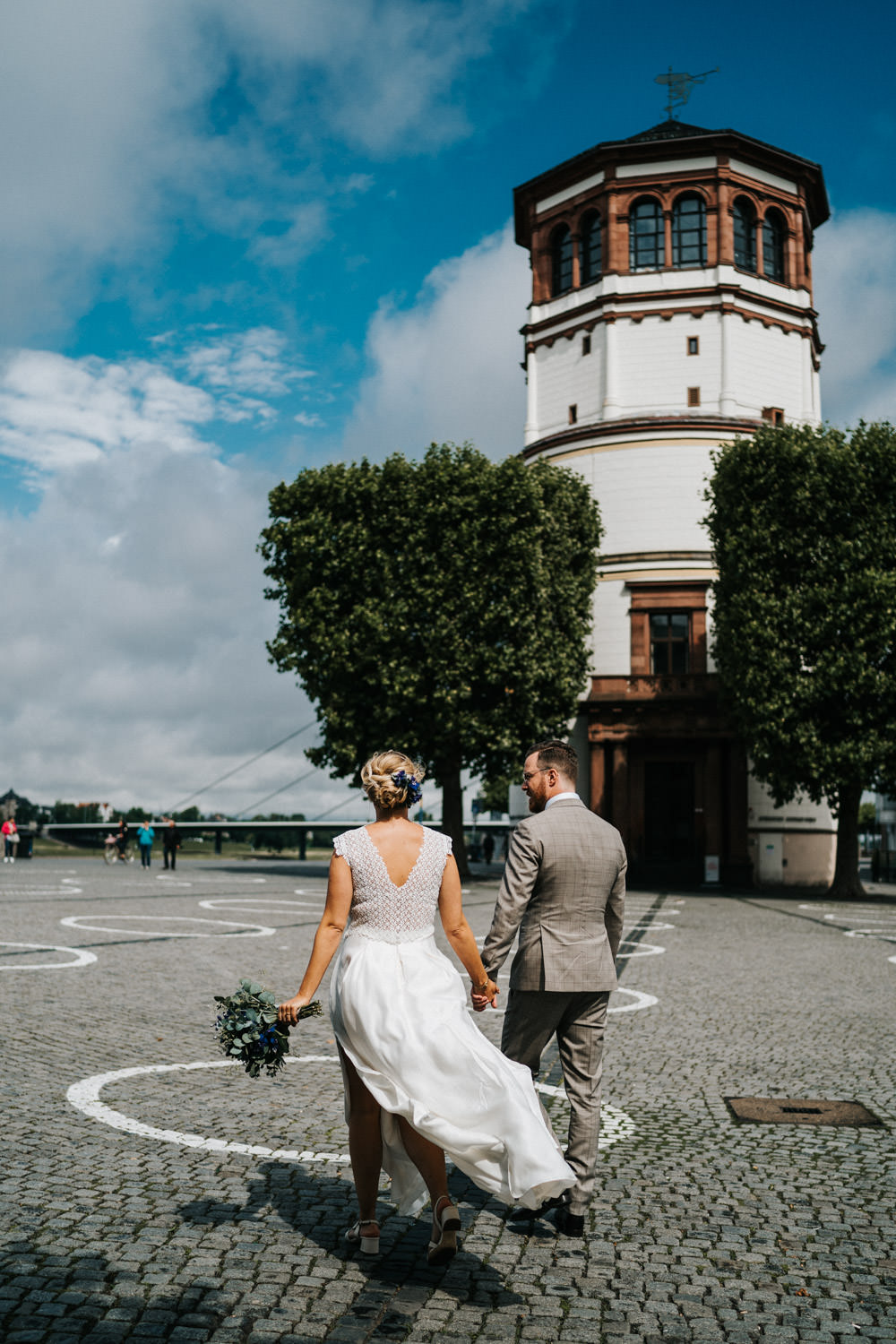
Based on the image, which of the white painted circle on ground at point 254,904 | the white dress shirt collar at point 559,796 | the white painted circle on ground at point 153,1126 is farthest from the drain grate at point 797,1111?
the white painted circle on ground at point 254,904

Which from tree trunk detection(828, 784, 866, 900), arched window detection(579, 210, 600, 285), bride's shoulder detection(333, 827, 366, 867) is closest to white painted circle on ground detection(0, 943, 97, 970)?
bride's shoulder detection(333, 827, 366, 867)

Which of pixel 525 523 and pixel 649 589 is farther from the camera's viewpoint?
pixel 649 589

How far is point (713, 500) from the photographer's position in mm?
36500

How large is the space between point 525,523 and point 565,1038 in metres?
30.3

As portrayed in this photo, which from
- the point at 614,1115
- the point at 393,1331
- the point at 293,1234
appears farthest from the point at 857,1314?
the point at 614,1115

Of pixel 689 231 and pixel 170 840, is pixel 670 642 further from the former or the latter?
pixel 170 840

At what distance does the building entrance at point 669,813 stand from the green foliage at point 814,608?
7.02 m

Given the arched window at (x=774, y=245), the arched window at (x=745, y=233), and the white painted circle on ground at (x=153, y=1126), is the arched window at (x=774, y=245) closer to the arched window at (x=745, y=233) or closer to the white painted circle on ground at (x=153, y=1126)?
the arched window at (x=745, y=233)

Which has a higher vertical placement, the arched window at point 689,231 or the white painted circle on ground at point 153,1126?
the arched window at point 689,231

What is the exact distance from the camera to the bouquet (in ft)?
15.5

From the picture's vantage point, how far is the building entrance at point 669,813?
41438 mm

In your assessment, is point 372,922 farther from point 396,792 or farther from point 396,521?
point 396,521

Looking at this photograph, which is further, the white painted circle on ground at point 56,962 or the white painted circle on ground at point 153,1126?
the white painted circle on ground at point 56,962

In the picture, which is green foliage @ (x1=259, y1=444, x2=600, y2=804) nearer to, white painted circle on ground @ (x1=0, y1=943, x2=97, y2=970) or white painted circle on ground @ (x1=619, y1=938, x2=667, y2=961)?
white painted circle on ground @ (x1=619, y1=938, x2=667, y2=961)
